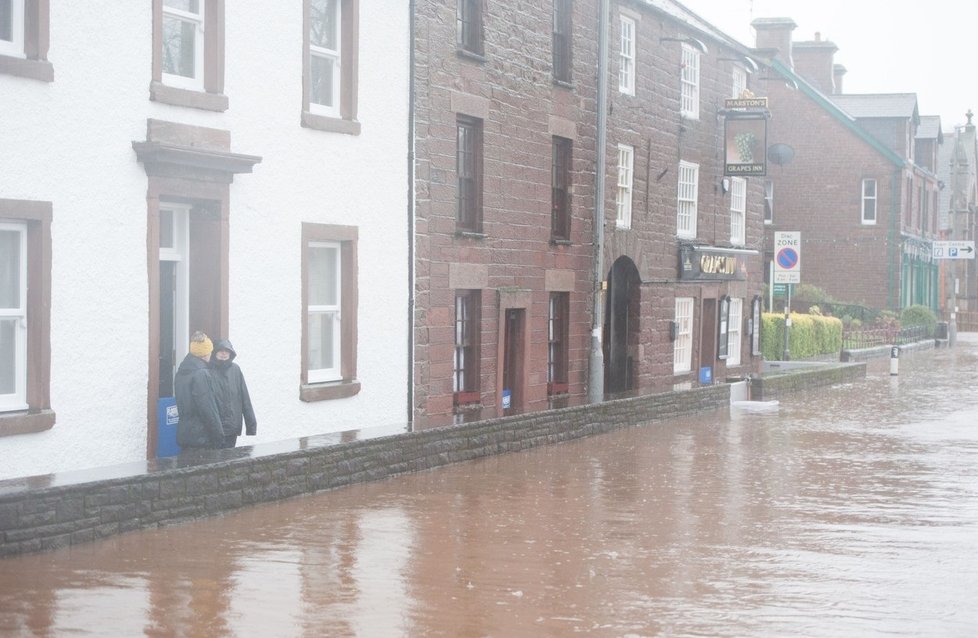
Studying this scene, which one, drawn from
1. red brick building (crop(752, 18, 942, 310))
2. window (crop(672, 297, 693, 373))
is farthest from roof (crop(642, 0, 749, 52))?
red brick building (crop(752, 18, 942, 310))

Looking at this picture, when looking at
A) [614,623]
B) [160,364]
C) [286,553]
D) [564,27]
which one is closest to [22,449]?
[160,364]

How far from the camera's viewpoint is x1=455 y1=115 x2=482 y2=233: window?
23.0m

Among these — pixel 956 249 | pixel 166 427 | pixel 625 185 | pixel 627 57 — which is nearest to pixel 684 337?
pixel 625 185

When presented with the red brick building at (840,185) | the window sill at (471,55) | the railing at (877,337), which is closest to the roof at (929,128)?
the red brick building at (840,185)

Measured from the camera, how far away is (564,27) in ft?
86.7

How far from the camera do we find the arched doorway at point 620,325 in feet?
98.9

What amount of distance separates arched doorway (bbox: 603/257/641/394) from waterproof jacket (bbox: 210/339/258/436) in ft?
50.8

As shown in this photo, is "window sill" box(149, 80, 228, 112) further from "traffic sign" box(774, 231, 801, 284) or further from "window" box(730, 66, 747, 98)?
"traffic sign" box(774, 231, 801, 284)

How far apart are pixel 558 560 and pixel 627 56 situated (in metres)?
19.2

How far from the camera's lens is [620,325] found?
99.9ft

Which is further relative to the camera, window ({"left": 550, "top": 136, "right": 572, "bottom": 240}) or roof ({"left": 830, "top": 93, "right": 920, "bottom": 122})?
roof ({"left": 830, "top": 93, "right": 920, "bottom": 122})

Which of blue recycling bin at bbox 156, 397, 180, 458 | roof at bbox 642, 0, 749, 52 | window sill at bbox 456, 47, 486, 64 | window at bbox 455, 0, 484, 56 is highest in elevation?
roof at bbox 642, 0, 749, 52

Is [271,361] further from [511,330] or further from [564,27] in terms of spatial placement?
[564,27]

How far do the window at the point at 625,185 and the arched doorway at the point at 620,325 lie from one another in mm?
1048
